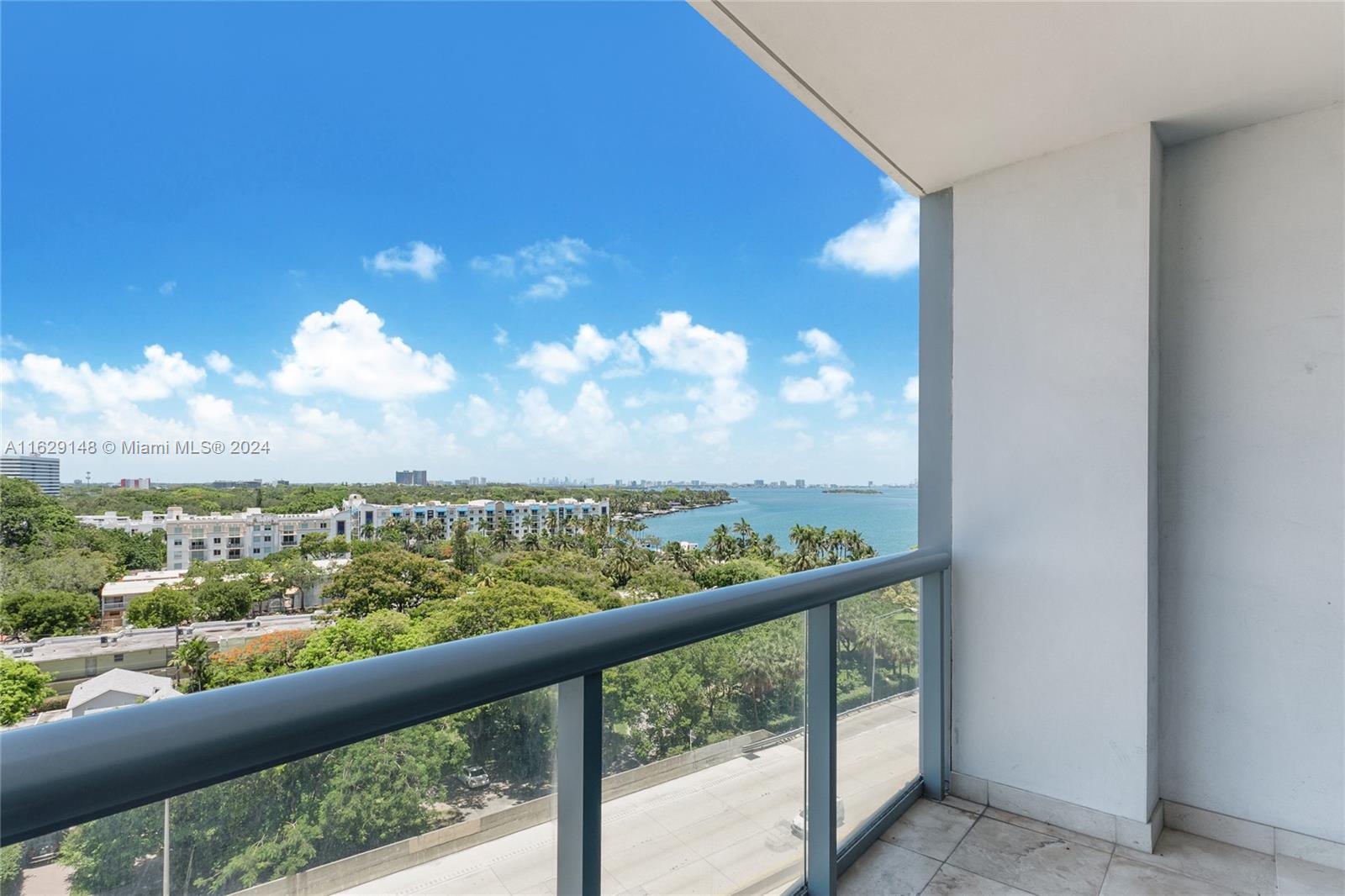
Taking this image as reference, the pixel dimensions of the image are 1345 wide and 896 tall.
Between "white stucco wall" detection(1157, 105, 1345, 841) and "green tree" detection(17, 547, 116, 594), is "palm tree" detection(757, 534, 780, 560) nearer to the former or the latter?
"white stucco wall" detection(1157, 105, 1345, 841)

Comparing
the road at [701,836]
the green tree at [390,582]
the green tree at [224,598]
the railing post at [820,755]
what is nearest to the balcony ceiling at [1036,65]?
the railing post at [820,755]

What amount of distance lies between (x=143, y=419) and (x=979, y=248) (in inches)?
403

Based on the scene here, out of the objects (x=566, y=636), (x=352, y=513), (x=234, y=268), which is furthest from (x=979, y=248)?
(x=234, y=268)

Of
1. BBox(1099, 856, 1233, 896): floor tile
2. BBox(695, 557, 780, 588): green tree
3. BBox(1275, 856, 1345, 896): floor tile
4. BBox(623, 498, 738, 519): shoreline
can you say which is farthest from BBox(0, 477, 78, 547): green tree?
BBox(623, 498, 738, 519): shoreline

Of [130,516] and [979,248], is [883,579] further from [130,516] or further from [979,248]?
[130,516]

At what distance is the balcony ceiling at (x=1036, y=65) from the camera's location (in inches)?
61.2

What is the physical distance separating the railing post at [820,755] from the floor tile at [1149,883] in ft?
2.77

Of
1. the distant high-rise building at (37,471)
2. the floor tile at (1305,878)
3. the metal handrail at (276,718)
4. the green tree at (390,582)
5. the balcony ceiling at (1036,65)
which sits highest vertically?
the balcony ceiling at (1036,65)

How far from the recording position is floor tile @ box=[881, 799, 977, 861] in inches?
84.1

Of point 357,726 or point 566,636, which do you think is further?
point 566,636

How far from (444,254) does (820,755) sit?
22522 mm

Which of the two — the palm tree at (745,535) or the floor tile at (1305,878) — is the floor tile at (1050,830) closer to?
the floor tile at (1305,878)

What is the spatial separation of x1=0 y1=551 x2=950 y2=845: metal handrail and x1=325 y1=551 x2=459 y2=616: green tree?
287 cm

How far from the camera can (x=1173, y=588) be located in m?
2.22
